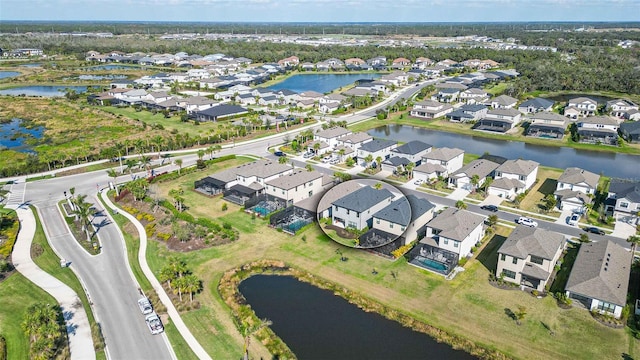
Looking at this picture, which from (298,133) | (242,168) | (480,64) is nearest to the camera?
(242,168)

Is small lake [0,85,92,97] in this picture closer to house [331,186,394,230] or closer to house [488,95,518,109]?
house [331,186,394,230]

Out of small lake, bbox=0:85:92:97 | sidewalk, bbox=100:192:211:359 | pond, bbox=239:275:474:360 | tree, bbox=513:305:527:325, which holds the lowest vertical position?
pond, bbox=239:275:474:360

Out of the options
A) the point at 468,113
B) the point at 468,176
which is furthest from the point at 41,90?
the point at 468,176

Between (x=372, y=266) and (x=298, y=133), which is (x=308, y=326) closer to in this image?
(x=372, y=266)

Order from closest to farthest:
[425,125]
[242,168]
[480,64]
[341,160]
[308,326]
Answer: [308,326], [242,168], [341,160], [425,125], [480,64]

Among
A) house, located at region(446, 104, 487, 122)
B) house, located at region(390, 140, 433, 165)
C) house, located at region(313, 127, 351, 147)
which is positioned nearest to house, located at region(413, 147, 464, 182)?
house, located at region(390, 140, 433, 165)

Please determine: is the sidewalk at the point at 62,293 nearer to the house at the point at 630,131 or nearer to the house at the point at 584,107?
the house at the point at 630,131

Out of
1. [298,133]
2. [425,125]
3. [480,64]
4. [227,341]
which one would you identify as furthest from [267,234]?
[480,64]

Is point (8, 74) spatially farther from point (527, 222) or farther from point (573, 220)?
point (573, 220)
